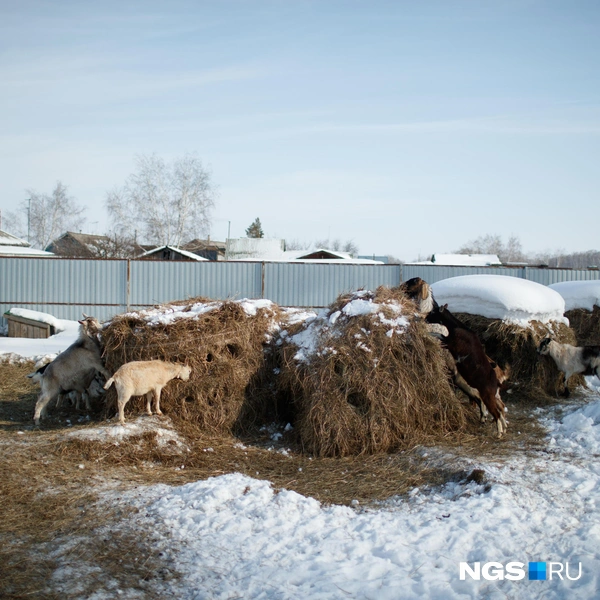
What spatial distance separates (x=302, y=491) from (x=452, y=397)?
282 centimetres

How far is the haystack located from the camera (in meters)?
7.41

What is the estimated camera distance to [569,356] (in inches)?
347

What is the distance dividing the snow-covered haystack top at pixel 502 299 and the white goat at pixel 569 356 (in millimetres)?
481

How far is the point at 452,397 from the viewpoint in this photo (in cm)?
736

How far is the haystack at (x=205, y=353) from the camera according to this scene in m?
7.41

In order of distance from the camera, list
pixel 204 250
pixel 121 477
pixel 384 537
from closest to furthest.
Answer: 1. pixel 384 537
2. pixel 121 477
3. pixel 204 250

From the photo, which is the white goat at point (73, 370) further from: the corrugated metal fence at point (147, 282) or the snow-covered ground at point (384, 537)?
the corrugated metal fence at point (147, 282)

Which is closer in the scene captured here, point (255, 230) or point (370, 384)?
point (370, 384)

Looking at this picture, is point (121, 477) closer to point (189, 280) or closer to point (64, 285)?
point (189, 280)

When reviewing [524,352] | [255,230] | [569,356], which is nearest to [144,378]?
[524,352]

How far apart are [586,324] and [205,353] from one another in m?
7.55

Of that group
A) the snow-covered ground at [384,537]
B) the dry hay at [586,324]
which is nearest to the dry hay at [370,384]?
the snow-covered ground at [384,537]

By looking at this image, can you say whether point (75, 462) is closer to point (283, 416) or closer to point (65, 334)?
point (283, 416)

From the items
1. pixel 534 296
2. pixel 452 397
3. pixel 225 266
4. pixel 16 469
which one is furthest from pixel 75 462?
pixel 225 266
